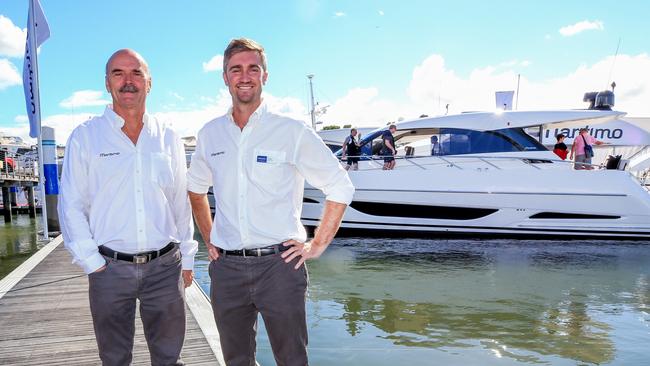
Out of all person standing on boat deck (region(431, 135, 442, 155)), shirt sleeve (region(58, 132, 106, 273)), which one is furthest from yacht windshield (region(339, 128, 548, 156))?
shirt sleeve (region(58, 132, 106, 273))

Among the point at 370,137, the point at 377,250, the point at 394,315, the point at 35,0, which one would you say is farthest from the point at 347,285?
the point at 35,0

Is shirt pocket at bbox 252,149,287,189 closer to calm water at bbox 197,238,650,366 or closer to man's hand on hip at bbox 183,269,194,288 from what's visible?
man's hand on hip at bbox 183,269,194,288

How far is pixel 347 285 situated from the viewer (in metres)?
6.70

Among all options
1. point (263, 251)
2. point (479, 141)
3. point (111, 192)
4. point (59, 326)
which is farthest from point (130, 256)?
point (479, 141)

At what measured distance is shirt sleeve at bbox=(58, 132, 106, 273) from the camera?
2.14 meters

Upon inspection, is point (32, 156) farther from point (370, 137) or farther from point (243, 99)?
point (243, 99)

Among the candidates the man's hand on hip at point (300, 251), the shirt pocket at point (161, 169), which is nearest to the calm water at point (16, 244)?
the shirt pocket at point (161, 169)

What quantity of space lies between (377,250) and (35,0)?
8826mm

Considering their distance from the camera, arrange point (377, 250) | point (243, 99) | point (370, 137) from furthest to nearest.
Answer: point (370, 137)
point (377, 250)
point (243, 99)

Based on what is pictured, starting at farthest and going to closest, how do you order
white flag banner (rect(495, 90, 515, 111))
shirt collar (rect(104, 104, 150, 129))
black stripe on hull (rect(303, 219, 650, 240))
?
white flag banner (rect(495, 90, 515, 111)) → black stripe on hull (rect(303, 219, 650, 240)) → shirt collar (rect(104, 104, 150, 129))

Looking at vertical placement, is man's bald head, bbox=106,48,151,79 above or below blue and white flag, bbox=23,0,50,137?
below

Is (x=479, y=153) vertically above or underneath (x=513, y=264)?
above

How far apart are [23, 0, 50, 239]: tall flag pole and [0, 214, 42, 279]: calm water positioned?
6.21 feet

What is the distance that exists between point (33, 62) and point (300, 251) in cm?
973
